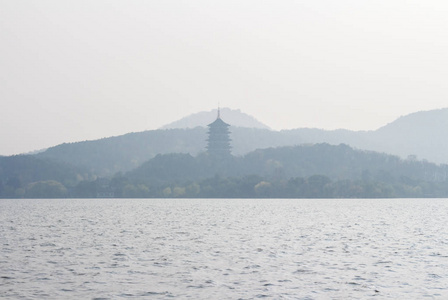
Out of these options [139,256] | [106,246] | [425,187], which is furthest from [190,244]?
[425,187]

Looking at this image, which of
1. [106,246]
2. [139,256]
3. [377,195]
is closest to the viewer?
[139,256]

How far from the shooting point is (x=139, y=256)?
41.4 meters

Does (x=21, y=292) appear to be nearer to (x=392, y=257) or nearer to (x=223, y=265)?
A: (x=223, y=265)

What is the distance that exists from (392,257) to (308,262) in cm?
600

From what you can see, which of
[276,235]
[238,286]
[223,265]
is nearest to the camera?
[238,286]

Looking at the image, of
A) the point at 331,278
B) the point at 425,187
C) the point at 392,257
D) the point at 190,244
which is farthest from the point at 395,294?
the point at 425,187

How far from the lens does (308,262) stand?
3875 cm

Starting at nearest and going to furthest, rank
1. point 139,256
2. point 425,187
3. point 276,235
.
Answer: point 139,256, point 276,235, point 425,187

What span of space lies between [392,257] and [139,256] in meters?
14.9

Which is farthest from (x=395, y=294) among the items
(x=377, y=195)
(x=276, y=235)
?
(x=377, y=195)

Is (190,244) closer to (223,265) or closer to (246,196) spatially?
(223,265)

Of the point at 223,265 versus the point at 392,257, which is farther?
the point at 392,257

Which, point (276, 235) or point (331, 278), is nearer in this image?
point (331, 278)

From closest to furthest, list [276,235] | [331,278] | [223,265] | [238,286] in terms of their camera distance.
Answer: [238,286], [331,278], [223,265], [276,235]
